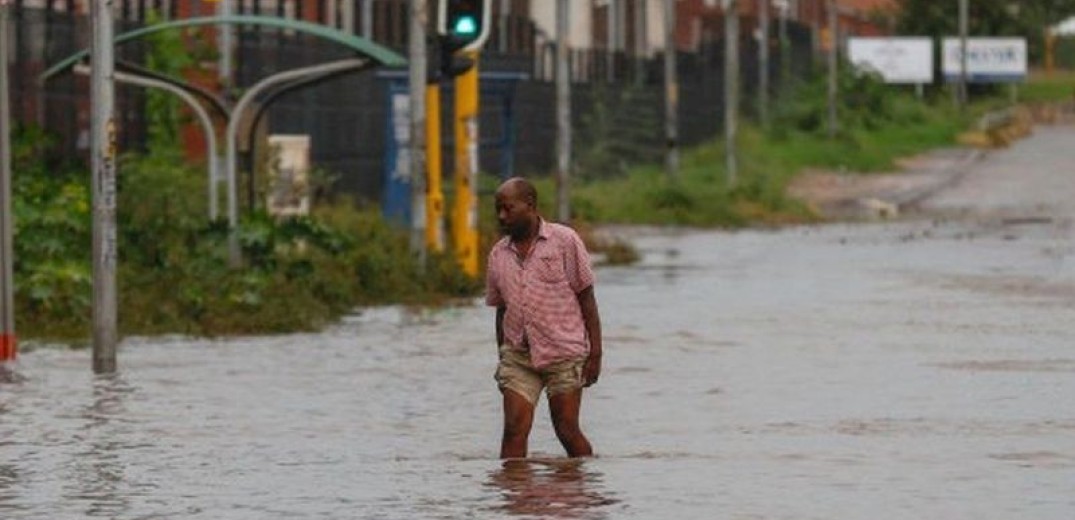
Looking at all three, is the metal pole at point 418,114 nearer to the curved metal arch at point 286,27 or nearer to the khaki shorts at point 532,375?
the curved metal arch at point 286,27

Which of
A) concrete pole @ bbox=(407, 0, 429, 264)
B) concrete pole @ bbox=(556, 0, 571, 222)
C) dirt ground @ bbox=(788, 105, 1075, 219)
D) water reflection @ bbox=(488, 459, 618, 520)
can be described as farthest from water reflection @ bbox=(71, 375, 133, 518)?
dirt ground @ bbox=(788, 105, 1075, 219)

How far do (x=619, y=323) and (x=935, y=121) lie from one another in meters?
72.6

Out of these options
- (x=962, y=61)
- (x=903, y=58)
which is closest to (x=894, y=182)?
(x=962, y=61)

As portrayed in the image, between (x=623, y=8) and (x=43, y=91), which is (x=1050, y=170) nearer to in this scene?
(x=623, y=8)

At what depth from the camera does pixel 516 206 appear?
1605 centimetres

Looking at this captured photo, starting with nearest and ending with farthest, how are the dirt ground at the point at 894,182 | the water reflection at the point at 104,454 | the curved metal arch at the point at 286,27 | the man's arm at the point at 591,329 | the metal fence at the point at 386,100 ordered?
the water reflection at the point at 104,454, the man's arm at the point at 591,329, the curved metal arch at the point at 286,27, the metal fence at the point at 386,100, the dirt ground at the point at 894,182

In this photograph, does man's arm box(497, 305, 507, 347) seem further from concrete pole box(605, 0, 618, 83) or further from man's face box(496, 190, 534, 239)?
concrete pole box(605, 0, 618, 83)

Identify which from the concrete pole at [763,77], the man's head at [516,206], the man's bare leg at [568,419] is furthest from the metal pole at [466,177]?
the concrete pole at [763,77]

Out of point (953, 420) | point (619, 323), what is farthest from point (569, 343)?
point (619, 323)

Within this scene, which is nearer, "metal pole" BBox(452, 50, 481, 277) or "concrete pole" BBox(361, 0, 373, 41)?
"metal pole" BBox(452, 50, 481, 277)

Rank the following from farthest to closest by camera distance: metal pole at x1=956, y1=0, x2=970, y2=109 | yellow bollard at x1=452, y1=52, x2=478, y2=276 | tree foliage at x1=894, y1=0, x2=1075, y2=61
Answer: tree foliage at x1=894, y1=0, x2=1075, y2=61, metal pole at x1=956, y1=0, x2=970, y2=109, yellow bollard at x1=452, y1=52, x2=478, y2=276

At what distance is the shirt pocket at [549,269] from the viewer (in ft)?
53.1

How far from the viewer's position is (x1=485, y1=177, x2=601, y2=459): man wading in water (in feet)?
53.0

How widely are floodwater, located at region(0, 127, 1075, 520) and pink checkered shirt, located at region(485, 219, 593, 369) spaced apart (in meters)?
0.58
